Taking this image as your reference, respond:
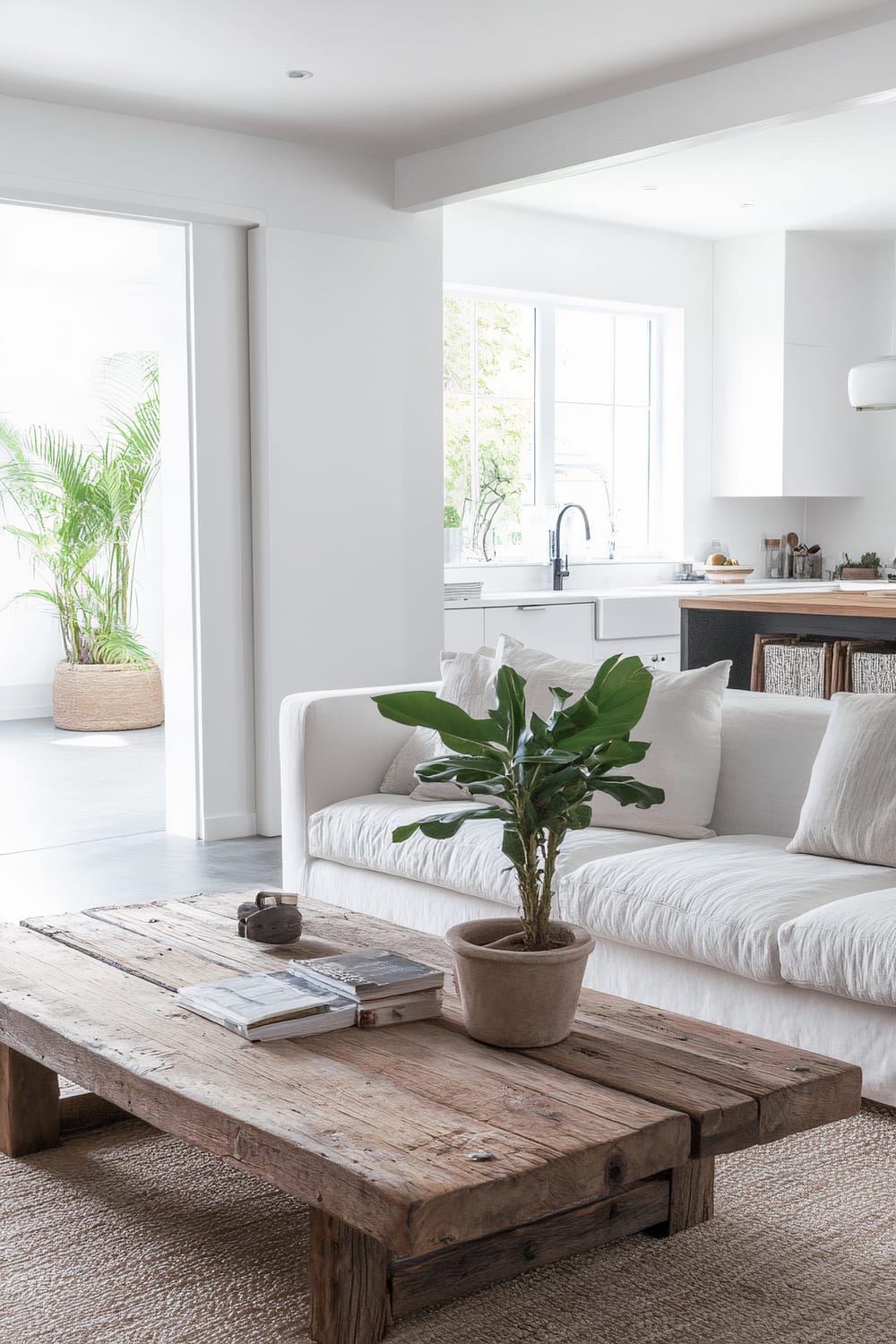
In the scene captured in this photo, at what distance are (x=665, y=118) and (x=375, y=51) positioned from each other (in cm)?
100

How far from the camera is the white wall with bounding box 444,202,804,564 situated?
716 centimetres

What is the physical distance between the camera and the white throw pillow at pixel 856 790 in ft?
10.1

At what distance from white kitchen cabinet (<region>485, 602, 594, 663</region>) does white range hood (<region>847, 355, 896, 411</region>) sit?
6.26 feet

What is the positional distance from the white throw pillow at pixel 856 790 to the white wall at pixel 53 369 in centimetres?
655

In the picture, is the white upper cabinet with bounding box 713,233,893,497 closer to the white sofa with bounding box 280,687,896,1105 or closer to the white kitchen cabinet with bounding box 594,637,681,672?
the white kitchen cabinet with bounding box 594,637,681,672

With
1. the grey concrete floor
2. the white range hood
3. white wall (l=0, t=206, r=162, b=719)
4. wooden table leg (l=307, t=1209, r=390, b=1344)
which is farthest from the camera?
white wall (l=0, t=206, r=162, b=719)

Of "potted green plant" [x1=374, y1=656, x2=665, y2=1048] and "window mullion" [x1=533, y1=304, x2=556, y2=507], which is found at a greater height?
"window mullion" [x1=533, y1=304, x2=556, y2=507]

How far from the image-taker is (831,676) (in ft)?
16.8

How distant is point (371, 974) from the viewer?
2256 mm

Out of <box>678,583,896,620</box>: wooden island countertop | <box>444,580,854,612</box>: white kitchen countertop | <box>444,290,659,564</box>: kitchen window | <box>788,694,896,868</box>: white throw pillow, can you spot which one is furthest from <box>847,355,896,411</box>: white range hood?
<box>444,290,659,564</box>: kitchen window

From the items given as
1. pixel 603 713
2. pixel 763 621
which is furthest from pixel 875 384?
pixel 603 713

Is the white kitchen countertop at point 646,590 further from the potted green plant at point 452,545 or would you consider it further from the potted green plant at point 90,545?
the potted green plant at point 90,545

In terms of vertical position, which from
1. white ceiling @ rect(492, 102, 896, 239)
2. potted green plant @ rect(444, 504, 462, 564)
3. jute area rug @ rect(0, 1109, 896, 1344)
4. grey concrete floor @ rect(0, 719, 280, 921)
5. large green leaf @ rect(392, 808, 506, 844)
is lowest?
grey concrete floor @ rect(0, 719, 280, 921)

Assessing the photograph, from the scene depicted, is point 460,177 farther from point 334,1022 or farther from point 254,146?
point 334,1022
